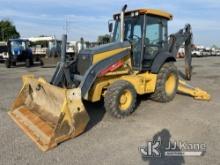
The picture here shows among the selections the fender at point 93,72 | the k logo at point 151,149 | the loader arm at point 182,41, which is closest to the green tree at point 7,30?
the loader arm at point 182,41

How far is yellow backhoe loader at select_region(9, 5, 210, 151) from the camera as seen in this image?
5660mm

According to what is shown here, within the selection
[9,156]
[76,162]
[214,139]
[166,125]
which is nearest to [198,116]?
[166,125]

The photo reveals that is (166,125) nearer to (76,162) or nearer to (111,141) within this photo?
(111,141)

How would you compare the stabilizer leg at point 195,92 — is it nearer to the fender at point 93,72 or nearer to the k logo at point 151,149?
the fender at point 93,72

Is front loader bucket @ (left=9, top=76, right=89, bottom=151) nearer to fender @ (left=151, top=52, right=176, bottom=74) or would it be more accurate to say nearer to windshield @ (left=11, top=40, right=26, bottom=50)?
fender @ (left=151, top=52, right=176, bottom=74)

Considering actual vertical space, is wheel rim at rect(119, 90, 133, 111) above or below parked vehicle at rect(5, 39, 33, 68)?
below

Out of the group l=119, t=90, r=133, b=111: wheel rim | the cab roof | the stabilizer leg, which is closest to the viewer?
l=119, t=90, r=133, b=111: wheel rim

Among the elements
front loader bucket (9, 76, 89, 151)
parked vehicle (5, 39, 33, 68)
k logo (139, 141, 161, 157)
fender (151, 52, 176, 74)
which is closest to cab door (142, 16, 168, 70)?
fender (151, 52, 176, 74)

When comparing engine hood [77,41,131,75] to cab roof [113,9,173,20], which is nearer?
engine hood [77,41,131,75]

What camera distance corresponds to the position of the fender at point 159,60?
27.6ft

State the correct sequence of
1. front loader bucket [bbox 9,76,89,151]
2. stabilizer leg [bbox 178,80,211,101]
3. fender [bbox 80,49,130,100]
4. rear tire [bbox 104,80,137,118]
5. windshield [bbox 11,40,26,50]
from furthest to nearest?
windshield [bbox 11,40,26,50], stabilizer leg [bbox 178,80,211,101], rear tire [bbox 104,80,137,118], fender [bbox 80,49,130,100], front loader bucket [bbox 9,76,89,151]

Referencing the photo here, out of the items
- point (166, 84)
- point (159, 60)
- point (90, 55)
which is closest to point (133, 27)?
point (159, 60)

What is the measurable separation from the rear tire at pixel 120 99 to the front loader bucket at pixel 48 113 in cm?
114

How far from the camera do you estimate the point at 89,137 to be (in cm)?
593
